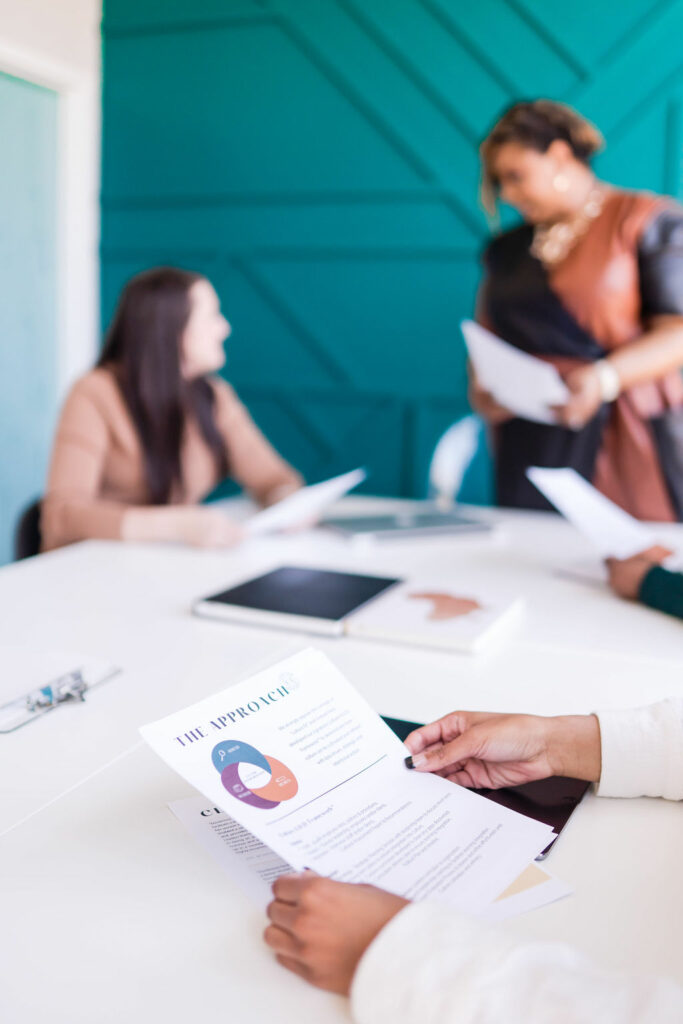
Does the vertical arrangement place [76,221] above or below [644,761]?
above

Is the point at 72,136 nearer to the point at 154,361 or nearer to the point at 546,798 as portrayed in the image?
the point at 154,361

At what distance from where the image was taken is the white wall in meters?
3.15

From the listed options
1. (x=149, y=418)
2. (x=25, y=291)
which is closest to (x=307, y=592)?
(x=149, y=418)

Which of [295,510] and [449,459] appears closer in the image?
[295,510]

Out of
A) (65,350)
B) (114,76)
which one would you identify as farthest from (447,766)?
(114,76)

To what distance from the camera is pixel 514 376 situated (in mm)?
1937

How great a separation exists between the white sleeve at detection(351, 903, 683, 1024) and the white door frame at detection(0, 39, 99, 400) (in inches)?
129

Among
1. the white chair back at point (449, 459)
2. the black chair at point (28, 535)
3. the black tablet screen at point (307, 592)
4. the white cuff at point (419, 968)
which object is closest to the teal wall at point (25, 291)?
the black chair at point (28, 535)

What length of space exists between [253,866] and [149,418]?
156 cm

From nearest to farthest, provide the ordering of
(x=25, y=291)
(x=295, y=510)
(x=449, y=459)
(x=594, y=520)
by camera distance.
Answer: (x=594, y=520) → (x=295, y=510) → (x=449, y=459) → (x=25, y=291)

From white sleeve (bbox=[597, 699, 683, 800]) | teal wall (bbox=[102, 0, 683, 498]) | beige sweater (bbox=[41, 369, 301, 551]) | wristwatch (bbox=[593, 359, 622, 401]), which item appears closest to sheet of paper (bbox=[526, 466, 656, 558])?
wristwatch (bbox=[593, 359, 622, 401])

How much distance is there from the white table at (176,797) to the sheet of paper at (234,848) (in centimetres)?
1

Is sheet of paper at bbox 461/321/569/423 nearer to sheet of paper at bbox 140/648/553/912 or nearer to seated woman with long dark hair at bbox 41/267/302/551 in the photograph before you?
seated woman with long dark hair at bbox 41/267/302/551

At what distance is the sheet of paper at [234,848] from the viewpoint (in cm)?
69
